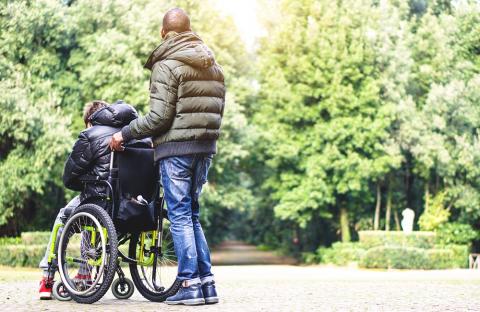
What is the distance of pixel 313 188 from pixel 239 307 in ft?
81.4

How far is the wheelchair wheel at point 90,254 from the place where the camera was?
19.5 ft

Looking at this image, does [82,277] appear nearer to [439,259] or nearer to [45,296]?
[45,296]

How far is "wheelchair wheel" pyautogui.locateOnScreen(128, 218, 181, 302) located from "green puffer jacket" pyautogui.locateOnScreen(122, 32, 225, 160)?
77 centimetres

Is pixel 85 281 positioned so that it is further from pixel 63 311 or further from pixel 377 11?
pixel 377 11

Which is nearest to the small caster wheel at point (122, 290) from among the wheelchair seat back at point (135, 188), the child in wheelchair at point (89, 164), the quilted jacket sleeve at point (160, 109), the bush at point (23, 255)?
the child in wheelchair at point (89, 164)

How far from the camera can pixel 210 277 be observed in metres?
6.27

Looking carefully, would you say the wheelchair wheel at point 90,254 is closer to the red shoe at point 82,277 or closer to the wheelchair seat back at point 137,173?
the red shoe at point 82,277

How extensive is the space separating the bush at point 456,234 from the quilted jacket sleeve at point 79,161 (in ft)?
84.1

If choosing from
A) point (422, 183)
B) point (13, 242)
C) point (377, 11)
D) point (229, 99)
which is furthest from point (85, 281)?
point (422, 183)

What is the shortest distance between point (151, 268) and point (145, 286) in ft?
0.63

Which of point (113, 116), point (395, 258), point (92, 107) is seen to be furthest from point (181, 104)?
point (395, 258)

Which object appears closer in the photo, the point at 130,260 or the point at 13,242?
the point at 130,260

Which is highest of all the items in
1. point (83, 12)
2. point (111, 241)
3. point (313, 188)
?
point (83, 12)

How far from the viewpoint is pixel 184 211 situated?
6172mm
